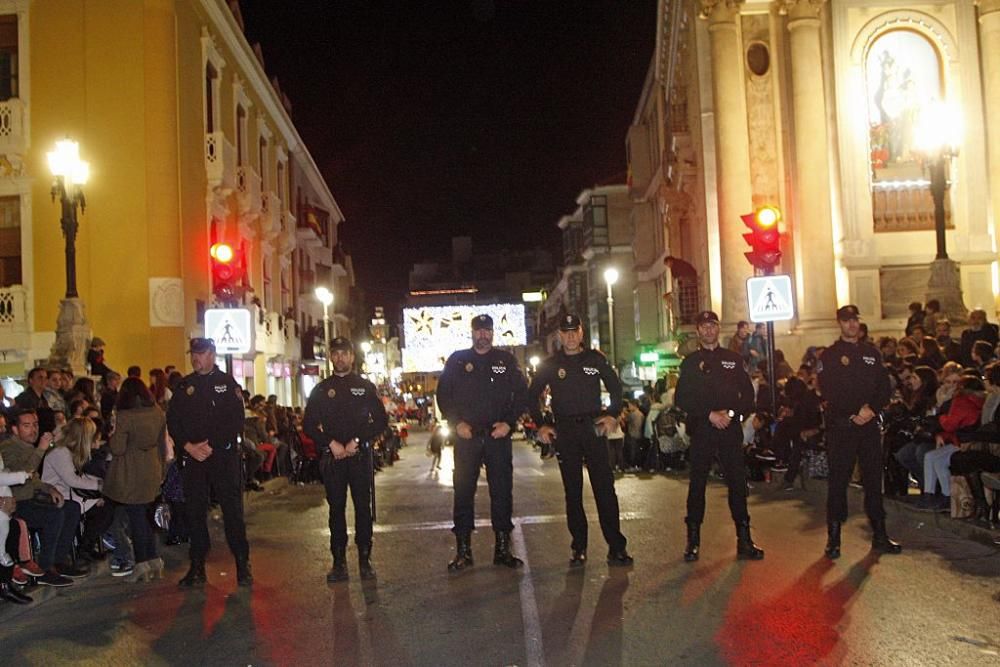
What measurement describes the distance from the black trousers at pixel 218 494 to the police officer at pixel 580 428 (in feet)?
8.65

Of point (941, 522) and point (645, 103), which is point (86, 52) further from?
point (645, 103)

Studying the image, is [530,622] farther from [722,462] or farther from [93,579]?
[93,579]

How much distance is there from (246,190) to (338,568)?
24426 millimetres

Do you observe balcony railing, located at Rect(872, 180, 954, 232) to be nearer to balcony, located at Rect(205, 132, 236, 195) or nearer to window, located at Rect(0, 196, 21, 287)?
balcony, located at Rect(205, 132, 236, 195)

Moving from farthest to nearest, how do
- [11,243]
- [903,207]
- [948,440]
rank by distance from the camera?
[903,207] → [11,243] → [948,440]

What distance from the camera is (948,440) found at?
11.6 meters

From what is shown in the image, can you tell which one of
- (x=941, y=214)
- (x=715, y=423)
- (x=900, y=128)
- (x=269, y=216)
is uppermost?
(x=900, y=128)

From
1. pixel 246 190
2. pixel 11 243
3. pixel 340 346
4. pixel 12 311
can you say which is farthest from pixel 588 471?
pixel 246 190

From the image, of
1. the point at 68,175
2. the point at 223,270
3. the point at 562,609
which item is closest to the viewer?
the point at 562,609

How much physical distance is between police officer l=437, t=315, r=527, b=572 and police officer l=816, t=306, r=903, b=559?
2.69 meters

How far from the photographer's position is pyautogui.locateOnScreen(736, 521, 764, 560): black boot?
9367 mm

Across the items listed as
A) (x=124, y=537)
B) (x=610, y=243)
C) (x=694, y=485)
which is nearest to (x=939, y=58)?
(x=694, y=485)

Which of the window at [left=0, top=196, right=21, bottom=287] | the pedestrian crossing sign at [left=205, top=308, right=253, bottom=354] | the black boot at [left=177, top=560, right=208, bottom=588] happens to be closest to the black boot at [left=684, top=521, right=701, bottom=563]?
the black boot at [left=177, top=560, right=208, bottom=588]

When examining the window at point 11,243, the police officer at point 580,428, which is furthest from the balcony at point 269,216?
the police officer at point 580,428
